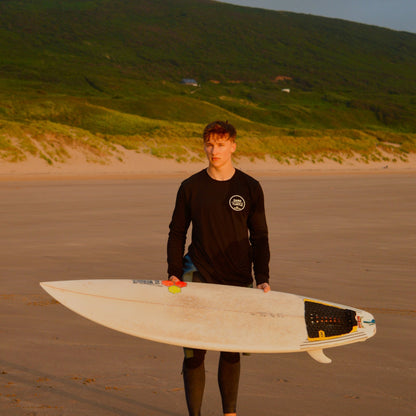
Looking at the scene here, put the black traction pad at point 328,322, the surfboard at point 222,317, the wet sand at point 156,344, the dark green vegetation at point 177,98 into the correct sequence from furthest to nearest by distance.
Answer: the dark green vegetation at point 177,98 < the wet sand at point 156,344 < the black traction pad at point 328,322 < the surfboard at point 222,317

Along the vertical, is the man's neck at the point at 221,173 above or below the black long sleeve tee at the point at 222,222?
above

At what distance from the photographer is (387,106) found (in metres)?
124

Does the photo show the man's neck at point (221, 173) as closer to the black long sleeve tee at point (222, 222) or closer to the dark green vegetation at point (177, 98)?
the black long sleeve tee at point (222, 222)

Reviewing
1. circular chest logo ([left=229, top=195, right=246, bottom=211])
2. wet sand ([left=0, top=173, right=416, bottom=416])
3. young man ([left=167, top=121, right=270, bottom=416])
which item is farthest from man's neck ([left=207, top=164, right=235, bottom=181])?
wet sand ([left=0, top=173, right=416, bottom=416])

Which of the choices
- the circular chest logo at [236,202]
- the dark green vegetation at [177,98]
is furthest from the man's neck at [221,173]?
the dark green vegetation at [177,98]

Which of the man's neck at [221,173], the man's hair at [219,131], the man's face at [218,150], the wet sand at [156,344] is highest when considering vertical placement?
the man's hair at [219,131]

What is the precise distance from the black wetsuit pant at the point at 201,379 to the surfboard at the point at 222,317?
18 cm

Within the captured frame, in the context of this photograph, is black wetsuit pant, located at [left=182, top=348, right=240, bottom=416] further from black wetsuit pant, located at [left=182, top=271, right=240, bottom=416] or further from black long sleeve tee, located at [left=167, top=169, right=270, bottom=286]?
black long sleeve tee, located at [left=167, top=169, right=270, bottom=286]

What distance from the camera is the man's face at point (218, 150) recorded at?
4.13 m

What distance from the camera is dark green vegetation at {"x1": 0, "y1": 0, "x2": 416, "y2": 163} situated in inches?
1593

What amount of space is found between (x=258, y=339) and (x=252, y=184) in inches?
35.0

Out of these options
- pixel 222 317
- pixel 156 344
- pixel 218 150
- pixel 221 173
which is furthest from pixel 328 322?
pixel 156 344

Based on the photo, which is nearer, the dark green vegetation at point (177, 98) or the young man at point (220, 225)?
the young man at point (220, 225)

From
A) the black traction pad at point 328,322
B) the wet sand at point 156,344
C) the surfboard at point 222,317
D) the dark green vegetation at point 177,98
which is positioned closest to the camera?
the surfboard at point 222,317
